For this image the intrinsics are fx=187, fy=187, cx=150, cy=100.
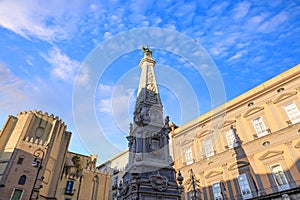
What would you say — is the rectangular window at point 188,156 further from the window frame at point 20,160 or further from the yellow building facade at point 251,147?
the window frame at point 20,160

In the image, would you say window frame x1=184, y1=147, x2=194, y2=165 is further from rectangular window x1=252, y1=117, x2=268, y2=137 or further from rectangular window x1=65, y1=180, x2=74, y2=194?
rectangular window x1=65, y1=180, x2=74, y2=194

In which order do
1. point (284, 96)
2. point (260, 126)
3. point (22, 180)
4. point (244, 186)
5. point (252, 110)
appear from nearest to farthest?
point (244, 186), point (284, 96), point (260, 126), point (252, 110), point (22, 180)

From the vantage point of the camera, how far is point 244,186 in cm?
1675

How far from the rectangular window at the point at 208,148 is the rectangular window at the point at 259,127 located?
4888mm

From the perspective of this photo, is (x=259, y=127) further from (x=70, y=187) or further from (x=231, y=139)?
(x=70, y=187)

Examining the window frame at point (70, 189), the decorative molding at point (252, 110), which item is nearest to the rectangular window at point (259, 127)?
the decorative molding at point (252, 110)

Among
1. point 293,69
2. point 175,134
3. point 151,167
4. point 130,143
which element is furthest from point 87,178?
point 293,69

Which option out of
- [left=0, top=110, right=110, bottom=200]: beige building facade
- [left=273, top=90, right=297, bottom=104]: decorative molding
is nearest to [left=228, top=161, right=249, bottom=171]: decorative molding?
[left=273, top=90, right=297, bottom=104]: decorative molding

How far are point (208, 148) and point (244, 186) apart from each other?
16.8ft

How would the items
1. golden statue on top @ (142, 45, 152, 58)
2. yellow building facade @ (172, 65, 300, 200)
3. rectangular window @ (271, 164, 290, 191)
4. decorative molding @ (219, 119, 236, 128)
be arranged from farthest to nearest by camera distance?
decorative molding @ (219, 119, 236, 128)
golden statue on top @ (142, 45, 152, 58)
yellow building facade @ (172, 65, 300, 200)
rectangular window @ (271, 164, 290, 191)

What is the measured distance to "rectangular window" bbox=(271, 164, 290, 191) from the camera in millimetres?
14628

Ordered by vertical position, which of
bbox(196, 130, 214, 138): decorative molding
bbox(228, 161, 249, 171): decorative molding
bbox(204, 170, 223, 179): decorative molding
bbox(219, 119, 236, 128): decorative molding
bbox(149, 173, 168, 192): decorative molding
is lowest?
bbox(149, 173, 168, 192): decorative molding

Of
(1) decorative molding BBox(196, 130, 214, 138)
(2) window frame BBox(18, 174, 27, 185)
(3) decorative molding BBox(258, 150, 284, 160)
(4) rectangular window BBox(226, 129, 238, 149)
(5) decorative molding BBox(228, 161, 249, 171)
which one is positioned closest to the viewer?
(3) decorative molding BBox(258, 150, 284, 160)

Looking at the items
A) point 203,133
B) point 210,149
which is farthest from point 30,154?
point 210,149
